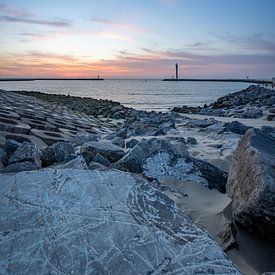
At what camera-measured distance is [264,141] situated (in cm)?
315

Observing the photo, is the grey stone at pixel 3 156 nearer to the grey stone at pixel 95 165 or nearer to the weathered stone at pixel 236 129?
the grey stone at pixel 95 165

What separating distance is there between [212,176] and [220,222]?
0.92 meters

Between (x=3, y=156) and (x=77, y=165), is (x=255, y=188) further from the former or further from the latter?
(x=3, y=156)

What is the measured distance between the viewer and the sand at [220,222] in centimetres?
220

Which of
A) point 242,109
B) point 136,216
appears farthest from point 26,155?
point 242,109

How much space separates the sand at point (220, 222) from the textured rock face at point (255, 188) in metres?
0.08

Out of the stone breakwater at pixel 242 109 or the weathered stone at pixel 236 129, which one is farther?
the stone breakwater at pixel 242 109

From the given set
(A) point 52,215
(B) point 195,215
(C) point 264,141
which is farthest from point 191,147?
(A) point 52,215

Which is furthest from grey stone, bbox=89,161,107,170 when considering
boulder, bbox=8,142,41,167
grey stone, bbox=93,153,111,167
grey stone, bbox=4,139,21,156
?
grey stone, bbox=4,139,21,156

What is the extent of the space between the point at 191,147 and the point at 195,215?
9.50 ft

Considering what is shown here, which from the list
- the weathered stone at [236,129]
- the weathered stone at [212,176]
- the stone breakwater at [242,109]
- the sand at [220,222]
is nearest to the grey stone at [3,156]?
the sand at [220,222]

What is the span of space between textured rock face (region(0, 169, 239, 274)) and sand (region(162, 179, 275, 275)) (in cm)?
45

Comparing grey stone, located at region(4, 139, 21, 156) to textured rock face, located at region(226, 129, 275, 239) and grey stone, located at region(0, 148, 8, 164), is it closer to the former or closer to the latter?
grey stone, located at region(0, 148, 8, 164)

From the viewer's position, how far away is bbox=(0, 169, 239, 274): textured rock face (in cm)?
166
